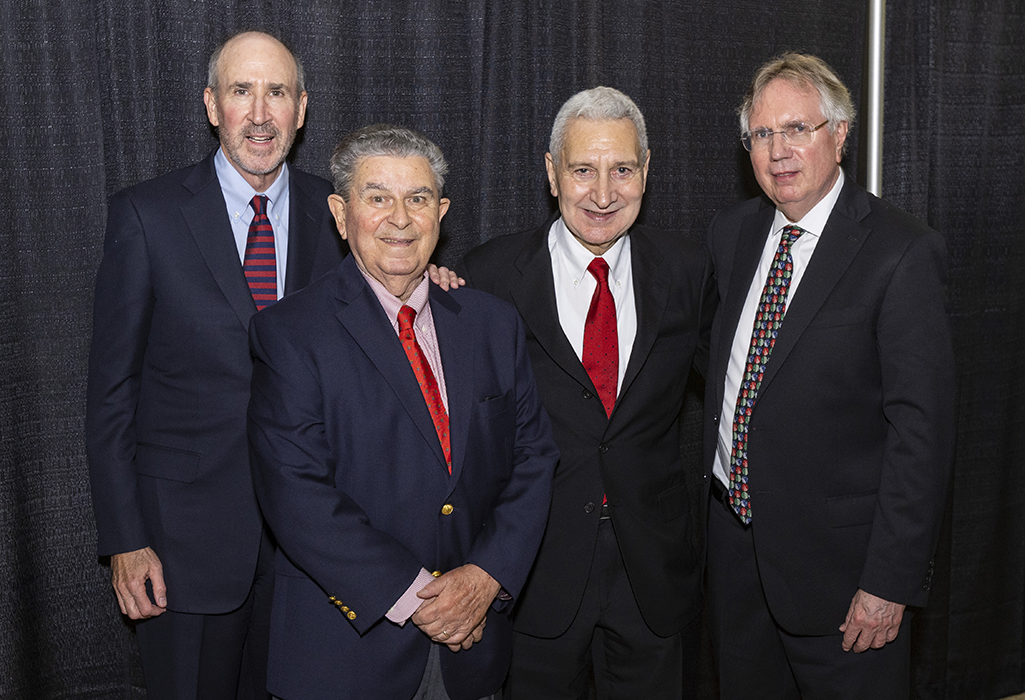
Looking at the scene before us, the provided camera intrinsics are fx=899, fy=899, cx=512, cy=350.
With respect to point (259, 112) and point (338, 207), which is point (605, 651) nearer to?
point (338, 207)

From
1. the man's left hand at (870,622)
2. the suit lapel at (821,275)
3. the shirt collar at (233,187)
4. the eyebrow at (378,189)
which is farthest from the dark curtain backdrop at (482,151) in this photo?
the man's left hand at (870,622)

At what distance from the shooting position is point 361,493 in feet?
5.90

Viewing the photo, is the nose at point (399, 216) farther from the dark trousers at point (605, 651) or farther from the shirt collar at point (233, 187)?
the dark trousers at point (605, 651)

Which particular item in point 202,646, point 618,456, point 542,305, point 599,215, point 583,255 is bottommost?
point 202,646

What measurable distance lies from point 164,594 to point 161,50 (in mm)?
1395

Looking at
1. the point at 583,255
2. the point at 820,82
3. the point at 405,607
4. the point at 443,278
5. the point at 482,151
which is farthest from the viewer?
the point at 482,151

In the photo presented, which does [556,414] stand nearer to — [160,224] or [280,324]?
[280,324]

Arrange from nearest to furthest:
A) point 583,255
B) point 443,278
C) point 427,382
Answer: point 427,382 → point 443,278 → point 583,255

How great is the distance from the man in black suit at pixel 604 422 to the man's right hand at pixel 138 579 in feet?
2.87

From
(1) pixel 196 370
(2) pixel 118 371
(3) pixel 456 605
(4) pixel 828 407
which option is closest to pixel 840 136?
(4) pixel 828 407

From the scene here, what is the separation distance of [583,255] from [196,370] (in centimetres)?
98

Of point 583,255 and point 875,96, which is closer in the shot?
point 583,255

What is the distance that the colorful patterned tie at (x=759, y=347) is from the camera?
2174mm

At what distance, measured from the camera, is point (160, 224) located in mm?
2086
